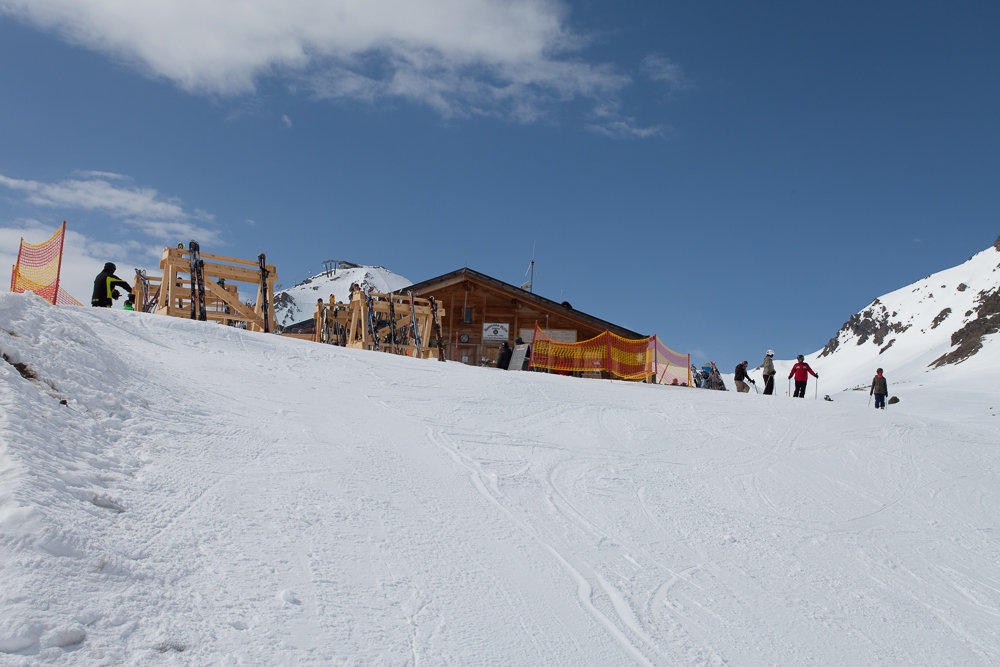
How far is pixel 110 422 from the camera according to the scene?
5285mm

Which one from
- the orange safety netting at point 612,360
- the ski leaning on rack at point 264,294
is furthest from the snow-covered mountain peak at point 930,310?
the ski leaning on rack at point 264,294

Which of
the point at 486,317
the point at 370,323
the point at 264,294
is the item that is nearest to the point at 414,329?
the point at 370,323

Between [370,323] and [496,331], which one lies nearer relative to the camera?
[370,323]

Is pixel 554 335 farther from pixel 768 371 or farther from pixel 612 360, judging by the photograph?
pixel 768 371

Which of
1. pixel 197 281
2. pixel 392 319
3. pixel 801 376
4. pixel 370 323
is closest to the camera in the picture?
pixel 197 281

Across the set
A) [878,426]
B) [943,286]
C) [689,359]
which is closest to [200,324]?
[878,426]

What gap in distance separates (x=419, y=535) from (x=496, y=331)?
22.2m

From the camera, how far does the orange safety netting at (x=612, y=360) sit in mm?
21328

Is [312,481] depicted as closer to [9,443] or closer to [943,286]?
[9,443]

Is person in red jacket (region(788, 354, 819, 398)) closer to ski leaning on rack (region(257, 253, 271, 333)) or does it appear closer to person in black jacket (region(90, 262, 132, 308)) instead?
ski leaning on rack (region(257, 253, 271, 333))

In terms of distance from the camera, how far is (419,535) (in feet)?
15.6

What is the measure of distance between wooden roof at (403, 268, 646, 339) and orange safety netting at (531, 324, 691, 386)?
14.1 ft

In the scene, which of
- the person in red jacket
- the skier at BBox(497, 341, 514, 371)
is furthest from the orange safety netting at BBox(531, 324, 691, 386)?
the person in red jacket

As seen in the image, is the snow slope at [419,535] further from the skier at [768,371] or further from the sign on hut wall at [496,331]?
the sign on hut wall at [496,331]
